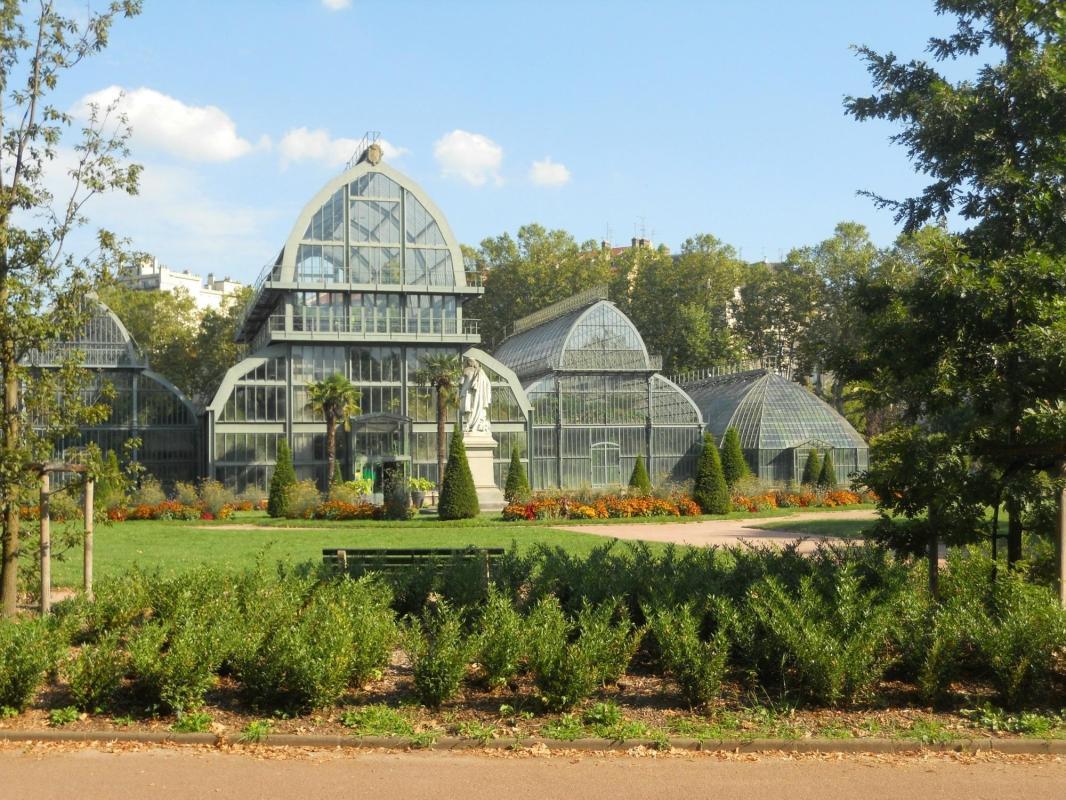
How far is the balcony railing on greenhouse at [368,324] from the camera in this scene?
48.1 metres

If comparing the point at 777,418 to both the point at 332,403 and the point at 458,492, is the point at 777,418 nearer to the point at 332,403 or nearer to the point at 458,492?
the point at 332,403

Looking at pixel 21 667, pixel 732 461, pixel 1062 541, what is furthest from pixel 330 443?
pixel 1062 541

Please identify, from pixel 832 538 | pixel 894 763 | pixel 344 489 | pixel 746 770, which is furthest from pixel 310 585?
pixel 344 489

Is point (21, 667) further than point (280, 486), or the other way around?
point (280, 486)

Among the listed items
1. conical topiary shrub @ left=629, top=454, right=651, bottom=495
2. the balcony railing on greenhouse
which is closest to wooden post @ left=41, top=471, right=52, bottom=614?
conical topiary shrub @ left=629, top=454, right=651, bottom=495

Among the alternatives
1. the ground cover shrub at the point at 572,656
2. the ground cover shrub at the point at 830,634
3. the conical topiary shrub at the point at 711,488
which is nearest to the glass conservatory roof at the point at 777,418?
the conical topiary shrub at the point at 711,488

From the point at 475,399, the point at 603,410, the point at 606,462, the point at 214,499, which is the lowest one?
the point at 214,499

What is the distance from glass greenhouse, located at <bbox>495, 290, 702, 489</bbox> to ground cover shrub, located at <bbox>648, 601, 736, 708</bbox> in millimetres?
41062

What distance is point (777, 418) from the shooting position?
174ft

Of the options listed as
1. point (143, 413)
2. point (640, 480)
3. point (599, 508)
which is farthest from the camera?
point (143, 413)

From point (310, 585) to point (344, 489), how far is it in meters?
26.2

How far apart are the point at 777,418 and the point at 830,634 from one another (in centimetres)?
4434

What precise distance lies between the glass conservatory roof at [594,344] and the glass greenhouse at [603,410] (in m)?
0.05

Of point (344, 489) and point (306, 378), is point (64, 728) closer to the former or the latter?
point (344, 489)
